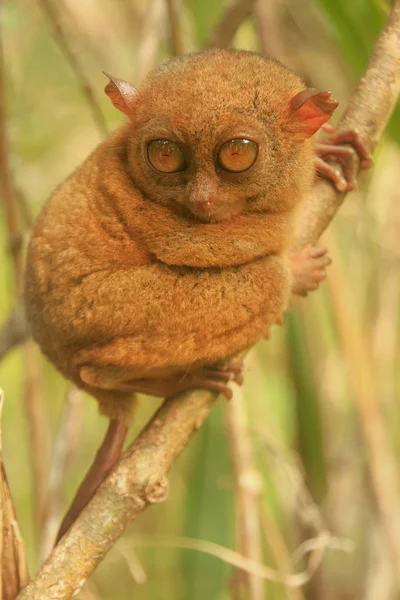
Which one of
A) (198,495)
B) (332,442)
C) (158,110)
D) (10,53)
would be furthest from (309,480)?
(10,53)

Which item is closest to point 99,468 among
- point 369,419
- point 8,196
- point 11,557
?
point 11,557

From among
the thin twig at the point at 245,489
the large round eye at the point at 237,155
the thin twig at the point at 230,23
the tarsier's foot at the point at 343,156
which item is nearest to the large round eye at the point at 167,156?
the large round eye at the point at 237,155

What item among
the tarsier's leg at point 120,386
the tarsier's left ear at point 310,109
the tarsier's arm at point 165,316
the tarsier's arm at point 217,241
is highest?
the tarsier's left ear at point 310,109

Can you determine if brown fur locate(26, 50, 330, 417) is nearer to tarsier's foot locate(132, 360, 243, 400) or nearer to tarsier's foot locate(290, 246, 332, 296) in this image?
tarsier's foot locate(132, 360, 243, 400)

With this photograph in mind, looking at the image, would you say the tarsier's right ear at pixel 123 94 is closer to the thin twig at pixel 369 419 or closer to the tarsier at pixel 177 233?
the tarsier at pixel 177 233

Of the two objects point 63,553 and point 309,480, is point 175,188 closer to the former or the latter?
point 63,553

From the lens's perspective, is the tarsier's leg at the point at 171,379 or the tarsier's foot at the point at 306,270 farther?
the tarsier's foot at the point at 306,270

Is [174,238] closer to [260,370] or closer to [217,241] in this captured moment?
[217,241]
